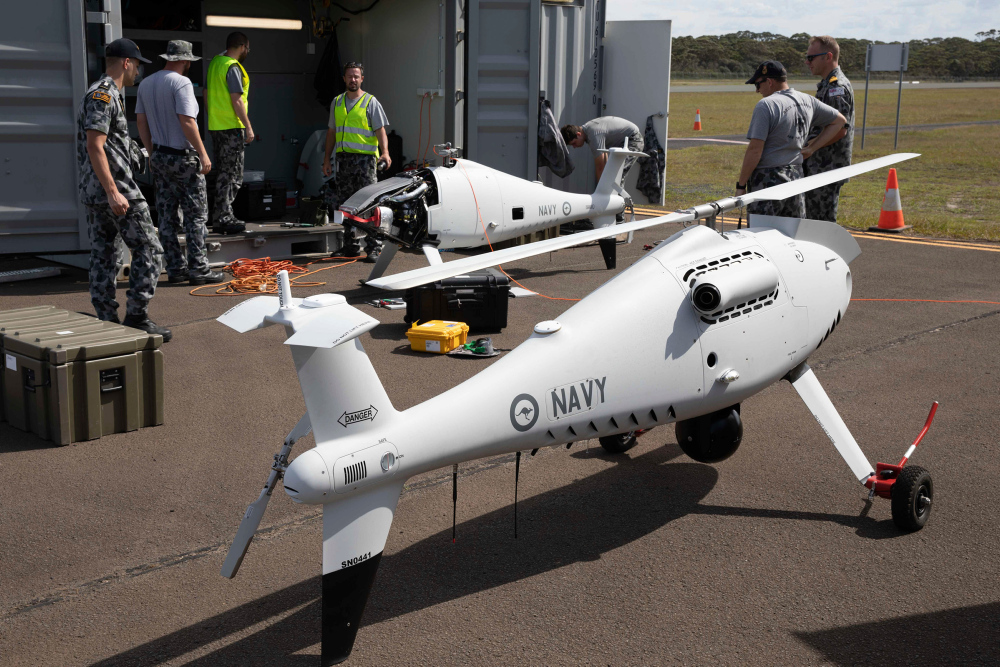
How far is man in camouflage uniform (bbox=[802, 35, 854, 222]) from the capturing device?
27.8ft

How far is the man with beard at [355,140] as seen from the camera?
392 inches

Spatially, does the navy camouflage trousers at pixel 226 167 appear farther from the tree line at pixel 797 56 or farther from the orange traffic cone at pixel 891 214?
the tree line at pixel 797 56

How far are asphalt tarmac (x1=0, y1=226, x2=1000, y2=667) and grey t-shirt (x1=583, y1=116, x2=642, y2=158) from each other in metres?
6.00

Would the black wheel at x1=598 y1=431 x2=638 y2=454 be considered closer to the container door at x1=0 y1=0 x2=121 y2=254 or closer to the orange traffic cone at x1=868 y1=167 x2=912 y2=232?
the container door at x1=0 y1=0 x2=121 y2=254

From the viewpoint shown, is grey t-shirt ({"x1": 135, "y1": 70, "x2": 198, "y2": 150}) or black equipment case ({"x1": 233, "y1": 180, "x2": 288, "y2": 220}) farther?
black equipment case ({"x1": 233, "y1": 180, "x2": 288, "y2": 220})

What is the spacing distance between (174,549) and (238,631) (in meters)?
0.74

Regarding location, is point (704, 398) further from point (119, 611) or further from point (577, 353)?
point (119, 611)

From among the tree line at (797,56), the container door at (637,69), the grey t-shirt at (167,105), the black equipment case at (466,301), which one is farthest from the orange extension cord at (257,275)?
the tree line at (797,56)

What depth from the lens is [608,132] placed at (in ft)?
37.8

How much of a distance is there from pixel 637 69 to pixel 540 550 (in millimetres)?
9374

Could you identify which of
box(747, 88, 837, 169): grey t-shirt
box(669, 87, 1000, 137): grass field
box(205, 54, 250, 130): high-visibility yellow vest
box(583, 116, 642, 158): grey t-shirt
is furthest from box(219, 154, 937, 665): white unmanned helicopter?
box(669, 87, 1000, 137): grass field

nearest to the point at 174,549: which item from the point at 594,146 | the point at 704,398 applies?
the point at 704,398

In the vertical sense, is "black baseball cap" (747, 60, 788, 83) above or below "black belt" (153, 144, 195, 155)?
above

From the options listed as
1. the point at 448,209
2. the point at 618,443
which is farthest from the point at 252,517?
the point at 448,209
